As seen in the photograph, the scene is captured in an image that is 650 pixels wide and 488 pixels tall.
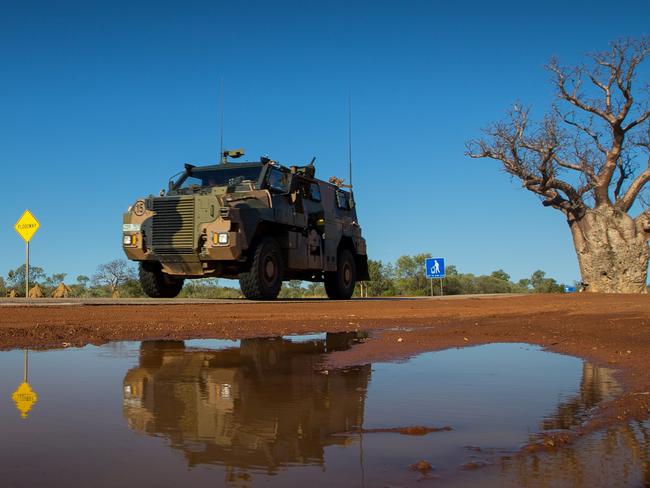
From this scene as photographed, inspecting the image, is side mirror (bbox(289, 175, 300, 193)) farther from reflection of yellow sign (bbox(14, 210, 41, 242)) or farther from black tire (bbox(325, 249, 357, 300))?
reflection of yellow sign (bbox(14, 210, 41, 242))

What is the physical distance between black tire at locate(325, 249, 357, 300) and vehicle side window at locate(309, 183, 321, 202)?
1902mm

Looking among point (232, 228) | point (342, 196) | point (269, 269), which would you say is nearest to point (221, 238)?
point (232, 228)

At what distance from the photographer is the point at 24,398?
2342mm

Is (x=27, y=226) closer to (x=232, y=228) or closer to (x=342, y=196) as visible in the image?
(x=232, y=228)

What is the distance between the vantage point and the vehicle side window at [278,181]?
1312 cm

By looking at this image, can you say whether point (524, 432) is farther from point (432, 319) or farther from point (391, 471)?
point (432, 319)

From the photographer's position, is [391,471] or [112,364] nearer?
[391,471]

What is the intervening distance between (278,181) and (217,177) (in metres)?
1.29

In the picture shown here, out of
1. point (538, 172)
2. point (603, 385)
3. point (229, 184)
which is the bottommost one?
point (603, 385)

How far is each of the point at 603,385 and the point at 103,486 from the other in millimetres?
2232

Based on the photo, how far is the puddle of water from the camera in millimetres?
1452

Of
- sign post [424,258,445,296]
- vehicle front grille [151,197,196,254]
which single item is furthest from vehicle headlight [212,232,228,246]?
sign post [424,258,445,296]

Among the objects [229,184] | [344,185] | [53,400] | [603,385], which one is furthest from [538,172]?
[53,400]

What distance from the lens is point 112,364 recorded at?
3340 mm
